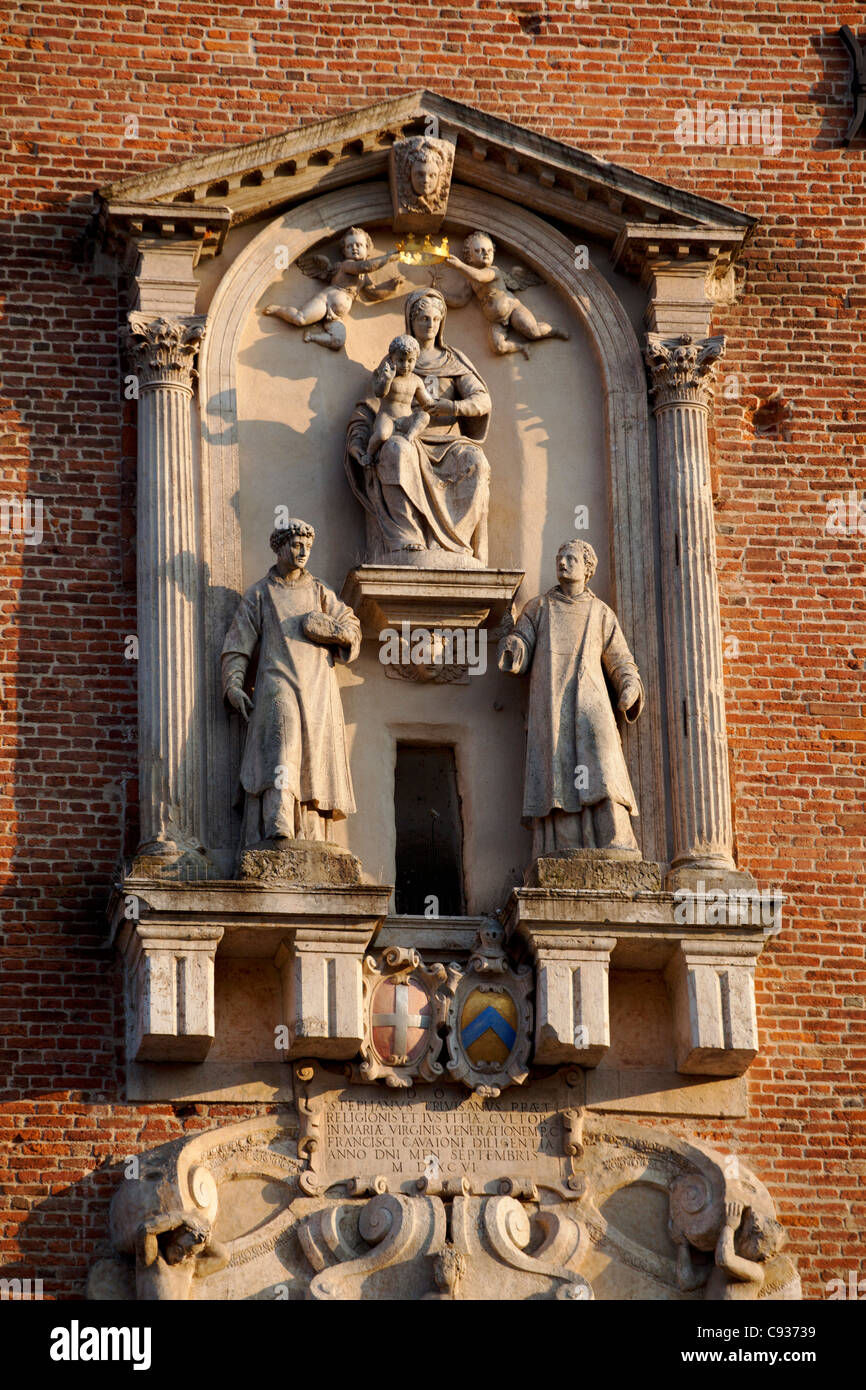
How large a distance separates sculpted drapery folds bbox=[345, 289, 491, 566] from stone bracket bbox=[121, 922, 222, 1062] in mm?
2460

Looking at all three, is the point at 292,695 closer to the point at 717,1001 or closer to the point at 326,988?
the point at 326,988

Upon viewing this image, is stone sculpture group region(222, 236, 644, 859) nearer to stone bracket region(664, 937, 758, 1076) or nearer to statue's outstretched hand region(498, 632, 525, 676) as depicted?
statue's outstretched hand region(498, 632, 525, 676)

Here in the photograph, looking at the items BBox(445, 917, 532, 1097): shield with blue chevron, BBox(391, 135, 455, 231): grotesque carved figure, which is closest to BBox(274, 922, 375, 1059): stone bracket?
BBox(445, 917, 532, 1097): shield with blue chevron

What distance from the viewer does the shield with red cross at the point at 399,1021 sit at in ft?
52.5

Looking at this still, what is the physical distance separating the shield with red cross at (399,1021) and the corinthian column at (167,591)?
3.98ft

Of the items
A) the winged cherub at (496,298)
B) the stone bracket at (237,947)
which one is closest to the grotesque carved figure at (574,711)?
the stone bracket at (237,947)

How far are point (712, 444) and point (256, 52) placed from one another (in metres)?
3.37

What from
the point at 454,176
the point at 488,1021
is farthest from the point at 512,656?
the point at 454,176

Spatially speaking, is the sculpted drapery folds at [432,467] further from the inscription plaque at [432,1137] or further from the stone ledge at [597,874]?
the inscription plaque at [432,1137]

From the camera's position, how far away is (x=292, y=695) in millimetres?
16266

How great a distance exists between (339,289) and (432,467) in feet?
4.22

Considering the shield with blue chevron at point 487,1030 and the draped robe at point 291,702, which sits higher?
the draped robe at point 291,702

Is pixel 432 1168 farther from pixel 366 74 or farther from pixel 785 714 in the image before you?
pixel 366 74

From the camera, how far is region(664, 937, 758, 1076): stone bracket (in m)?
15.9
